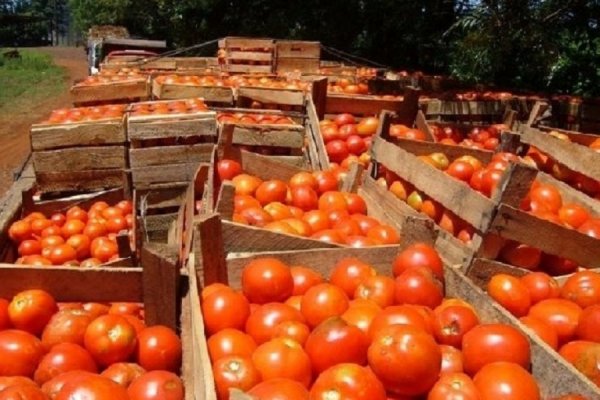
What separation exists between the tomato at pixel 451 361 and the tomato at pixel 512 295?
0.55m

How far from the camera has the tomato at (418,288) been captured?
8.63 feet

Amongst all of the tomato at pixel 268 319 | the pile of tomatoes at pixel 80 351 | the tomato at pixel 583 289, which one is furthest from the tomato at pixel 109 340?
the tomato at pixel 583 289

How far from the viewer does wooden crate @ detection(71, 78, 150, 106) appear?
709 cm

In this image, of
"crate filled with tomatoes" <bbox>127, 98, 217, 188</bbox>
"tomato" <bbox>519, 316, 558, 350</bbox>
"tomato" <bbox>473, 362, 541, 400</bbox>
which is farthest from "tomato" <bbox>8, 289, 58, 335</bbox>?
"crate filled with tomatoes" <bbox>127, 98, 217, 188</bbox>

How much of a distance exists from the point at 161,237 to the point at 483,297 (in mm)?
3391

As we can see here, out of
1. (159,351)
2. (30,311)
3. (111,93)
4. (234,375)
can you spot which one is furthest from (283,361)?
(111,93)

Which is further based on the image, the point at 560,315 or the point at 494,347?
the point at 560,315

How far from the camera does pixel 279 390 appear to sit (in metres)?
1.90

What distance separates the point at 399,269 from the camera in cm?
293

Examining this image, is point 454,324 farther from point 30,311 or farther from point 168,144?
point 168,144

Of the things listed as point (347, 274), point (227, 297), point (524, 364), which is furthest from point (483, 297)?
point (227, 297)

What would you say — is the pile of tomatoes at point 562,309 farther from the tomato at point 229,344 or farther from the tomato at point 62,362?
the tomato at point 62,362

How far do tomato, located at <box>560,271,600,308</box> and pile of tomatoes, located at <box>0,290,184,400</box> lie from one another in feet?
5.96

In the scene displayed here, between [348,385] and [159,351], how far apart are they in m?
0.86
